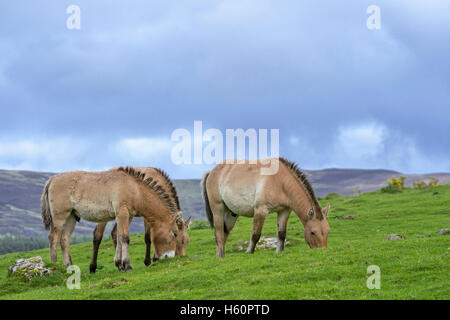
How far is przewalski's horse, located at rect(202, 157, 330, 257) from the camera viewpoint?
62.4 feet

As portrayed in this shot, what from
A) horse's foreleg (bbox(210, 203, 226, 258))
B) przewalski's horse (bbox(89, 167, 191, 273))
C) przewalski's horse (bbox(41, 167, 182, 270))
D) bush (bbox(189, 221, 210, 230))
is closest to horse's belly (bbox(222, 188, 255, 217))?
horse's foreleg (bbox(210, 203, 226, 258))

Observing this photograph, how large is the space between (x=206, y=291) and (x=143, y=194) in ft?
21.5

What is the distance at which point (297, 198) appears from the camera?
19125mm

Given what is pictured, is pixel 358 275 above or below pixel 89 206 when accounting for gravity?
below

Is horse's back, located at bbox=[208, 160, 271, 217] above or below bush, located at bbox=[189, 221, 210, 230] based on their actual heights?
above

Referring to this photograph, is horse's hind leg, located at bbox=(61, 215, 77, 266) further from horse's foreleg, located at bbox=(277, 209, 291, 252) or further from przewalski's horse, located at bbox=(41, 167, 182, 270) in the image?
horse's foreleg, located at bbox=(277, 209, 291, 252)

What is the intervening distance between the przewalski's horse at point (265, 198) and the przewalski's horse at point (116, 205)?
Answer: 2.07 metres

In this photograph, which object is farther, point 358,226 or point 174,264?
point 358,226

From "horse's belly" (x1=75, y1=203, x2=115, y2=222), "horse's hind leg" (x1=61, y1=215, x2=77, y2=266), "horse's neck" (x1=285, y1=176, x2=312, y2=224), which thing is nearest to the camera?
"horse's neck" (x1=285, y1=176, x2=312, y2=224)

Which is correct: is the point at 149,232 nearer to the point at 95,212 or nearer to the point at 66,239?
the point at 95,212

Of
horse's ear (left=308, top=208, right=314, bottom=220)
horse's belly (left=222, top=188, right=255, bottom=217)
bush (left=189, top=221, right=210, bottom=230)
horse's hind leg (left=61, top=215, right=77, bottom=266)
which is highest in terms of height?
horse's belly (left=222, top=188, right=255, bottom=217)

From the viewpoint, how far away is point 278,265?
1612 cm
